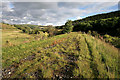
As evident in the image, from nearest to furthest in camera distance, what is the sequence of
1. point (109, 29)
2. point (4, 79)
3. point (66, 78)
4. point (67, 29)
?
1. point (66, 78)
2. point (4, 79)
3. point (109, 29)
4. point (67, 29)

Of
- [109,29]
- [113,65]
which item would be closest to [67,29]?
[109,29]

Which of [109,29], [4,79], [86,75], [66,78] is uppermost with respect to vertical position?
[109,29]

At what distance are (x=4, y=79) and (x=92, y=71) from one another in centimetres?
466

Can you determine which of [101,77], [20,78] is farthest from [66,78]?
[20,78]

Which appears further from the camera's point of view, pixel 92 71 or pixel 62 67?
pixel 62 67

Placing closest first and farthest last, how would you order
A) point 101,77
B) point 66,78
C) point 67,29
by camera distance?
point 101,77, point 66,78, point 67,29

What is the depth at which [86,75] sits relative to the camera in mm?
2539

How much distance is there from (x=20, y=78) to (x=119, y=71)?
5036 millimetres

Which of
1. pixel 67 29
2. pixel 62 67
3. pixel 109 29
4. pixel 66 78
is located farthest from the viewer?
pixel 67 29

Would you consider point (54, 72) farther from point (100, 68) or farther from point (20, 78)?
point (100, 68)

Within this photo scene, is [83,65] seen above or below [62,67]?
above

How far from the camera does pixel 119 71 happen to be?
2.74 metres

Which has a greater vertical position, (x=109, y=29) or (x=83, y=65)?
(x=109, y=29)

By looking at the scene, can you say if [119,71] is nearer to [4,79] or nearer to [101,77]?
[101,77]
